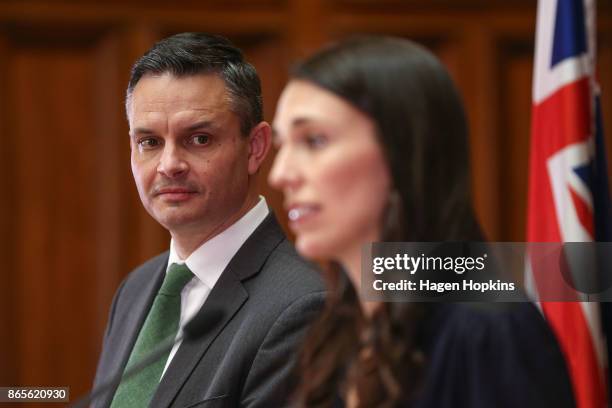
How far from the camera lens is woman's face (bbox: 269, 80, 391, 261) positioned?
45.6 inches

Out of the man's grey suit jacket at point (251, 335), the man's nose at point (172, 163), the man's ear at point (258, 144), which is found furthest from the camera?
the man's ear at point (258, 144)

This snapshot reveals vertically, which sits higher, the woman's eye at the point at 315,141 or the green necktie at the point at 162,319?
the woman's eye at the point at 315,141

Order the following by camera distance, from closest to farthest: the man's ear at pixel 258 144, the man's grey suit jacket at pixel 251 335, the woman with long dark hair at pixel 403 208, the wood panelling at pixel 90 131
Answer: the woman with long dark hair at pixel 403 208 → the man's grey suit jacket at pixel 251 335 → the man's ear at pixel 258 144 → the wood panelling at pixel 90 131

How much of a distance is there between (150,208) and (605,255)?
891 mm

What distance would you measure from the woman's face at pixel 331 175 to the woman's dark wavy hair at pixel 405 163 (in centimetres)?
1

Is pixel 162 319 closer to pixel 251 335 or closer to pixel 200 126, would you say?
pixel 251 335

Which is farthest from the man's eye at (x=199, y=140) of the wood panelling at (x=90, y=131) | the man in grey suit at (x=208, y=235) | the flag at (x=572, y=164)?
the wood panelling at (x=90, y=131)

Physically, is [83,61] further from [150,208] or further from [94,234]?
[150,208]

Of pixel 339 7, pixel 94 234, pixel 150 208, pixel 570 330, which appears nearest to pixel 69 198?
pixel 94 234

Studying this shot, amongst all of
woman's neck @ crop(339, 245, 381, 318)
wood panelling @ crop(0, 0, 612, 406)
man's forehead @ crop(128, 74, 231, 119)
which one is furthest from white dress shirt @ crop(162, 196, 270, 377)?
wood panelling @ crop(0, 0, 612, 406)

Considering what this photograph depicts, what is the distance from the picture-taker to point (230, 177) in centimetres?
191

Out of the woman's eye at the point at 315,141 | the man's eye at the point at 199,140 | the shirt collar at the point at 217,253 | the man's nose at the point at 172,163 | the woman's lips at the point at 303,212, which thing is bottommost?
the woman's lips at the point at 303,212

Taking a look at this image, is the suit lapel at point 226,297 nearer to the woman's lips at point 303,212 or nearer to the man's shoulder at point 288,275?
the man's shoulder at point 288,275

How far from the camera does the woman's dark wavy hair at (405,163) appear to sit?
1.15 metres
